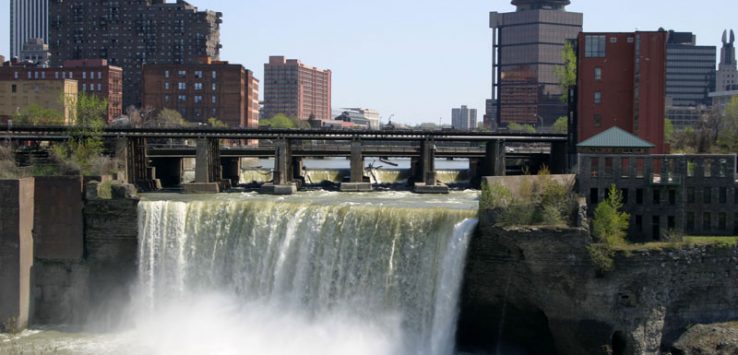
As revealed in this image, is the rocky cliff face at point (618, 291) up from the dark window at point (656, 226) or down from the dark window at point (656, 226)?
down

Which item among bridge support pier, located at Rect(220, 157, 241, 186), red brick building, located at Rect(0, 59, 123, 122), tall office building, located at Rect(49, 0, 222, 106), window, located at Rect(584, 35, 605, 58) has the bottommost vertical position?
bridge support pier, located at Rect(220, 157, 241, 186)

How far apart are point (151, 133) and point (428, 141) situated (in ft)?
72.6

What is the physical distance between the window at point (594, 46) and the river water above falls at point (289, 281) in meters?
20.5

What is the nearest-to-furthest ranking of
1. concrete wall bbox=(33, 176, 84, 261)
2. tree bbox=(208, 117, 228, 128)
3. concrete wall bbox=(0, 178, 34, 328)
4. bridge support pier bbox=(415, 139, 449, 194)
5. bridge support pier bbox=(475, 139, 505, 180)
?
concrete wall bbox=(0, 178, 34, 328), concrete wall bbox=(33, 176, 84, 261), bridge support pier bbox=(415, 139, 449, 194), bridge support pier bbox=(475, 139, 505, 180), tree bbox=(208, 117, 228, 128)

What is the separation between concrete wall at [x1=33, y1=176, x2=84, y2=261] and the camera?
4972cm

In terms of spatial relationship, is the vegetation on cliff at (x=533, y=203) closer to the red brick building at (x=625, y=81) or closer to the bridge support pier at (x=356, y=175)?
the red brick building at (x=625, y=81)

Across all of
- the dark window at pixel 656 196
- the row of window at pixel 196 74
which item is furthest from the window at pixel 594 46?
the row of window at pixel 196 74

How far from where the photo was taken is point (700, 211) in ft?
140

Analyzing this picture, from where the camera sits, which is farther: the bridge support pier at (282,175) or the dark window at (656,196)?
the bridge support pier at (282,175)

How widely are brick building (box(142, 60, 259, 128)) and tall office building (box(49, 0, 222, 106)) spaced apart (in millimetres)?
44090

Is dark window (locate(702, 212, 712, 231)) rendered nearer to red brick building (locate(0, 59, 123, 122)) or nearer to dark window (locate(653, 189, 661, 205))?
dark window (locate(653, 189, 661, 205))

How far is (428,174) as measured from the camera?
6931 centimetres

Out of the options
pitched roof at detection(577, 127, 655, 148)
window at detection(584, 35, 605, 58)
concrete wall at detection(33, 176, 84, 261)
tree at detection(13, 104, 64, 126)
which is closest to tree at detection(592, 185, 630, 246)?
pitched roof at detection(577, 127, 655, 148)

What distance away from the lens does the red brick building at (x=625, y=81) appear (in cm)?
5841
